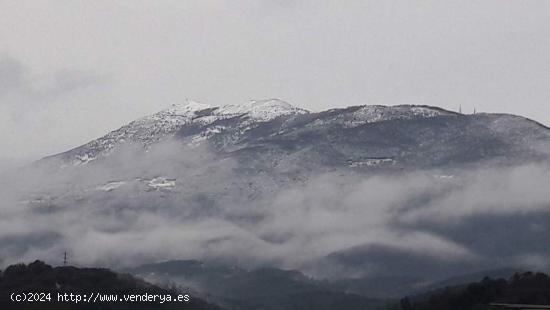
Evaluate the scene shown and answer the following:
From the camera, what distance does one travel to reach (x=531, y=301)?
17575 centimetres

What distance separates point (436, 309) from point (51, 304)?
62.8 metres

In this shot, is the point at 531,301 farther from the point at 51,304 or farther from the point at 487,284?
the point at 51,304

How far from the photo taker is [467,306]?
19138 centimetres

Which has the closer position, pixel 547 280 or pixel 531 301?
pixel 531 301

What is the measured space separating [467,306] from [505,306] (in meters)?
21.3

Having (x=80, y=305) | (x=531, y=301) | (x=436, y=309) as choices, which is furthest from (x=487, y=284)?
(x=80, y=305)

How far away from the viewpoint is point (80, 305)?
19462cm

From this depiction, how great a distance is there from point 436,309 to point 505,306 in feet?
99.6

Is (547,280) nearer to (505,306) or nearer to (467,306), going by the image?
(467,306)

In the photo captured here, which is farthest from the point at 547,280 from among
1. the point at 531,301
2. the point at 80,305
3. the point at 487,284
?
the point at 80,305

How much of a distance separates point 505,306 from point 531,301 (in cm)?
722

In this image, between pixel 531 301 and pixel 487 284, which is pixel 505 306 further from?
pixel 487 284

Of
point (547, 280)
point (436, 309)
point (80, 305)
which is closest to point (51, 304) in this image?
point (80, 305)

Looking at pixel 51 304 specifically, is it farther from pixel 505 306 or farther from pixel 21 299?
pixel 505 306
